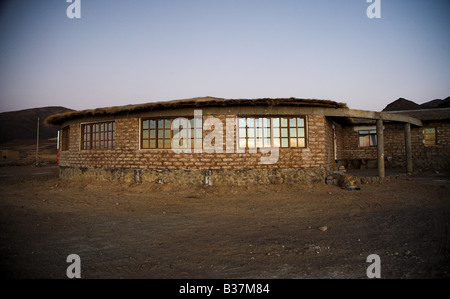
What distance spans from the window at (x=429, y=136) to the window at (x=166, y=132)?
14.0m

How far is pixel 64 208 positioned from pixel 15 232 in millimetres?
2201

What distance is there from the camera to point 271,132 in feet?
30.7

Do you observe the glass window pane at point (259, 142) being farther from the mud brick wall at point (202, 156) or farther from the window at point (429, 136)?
the window at point (429, 136)

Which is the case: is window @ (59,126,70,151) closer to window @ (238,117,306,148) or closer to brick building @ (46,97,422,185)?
brick building @ (46,97,422,185)

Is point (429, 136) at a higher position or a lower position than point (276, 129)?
higher

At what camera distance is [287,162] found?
9.16m

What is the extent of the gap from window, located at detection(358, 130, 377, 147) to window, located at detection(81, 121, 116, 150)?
14461mm

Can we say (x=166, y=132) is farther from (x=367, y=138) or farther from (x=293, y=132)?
(x=367, y=138)

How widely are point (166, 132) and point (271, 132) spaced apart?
4.02m

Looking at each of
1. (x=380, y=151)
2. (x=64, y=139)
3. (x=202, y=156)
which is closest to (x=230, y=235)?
(x=202, y=156)

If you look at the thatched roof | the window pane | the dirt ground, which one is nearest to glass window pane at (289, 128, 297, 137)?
the thatched roof

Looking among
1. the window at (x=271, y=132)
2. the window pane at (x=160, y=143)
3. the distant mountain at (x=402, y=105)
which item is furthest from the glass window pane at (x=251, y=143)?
the distant mountain at (x=402, y=105)

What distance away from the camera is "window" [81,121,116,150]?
10742 mm
